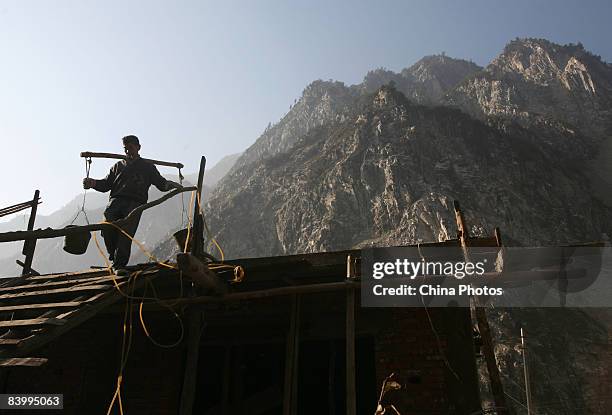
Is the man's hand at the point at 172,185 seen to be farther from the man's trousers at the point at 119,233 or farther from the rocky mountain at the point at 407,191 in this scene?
the rocky mountain at the point at 407,191

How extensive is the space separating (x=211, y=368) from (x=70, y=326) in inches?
108

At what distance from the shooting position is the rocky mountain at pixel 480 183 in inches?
887

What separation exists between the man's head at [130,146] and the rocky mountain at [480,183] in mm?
20993

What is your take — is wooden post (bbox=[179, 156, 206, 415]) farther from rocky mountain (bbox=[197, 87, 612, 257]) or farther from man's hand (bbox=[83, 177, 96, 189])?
rocky mountain (bbox=[197, 87, 612, 257])

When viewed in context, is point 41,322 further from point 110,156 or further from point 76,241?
point 110,156

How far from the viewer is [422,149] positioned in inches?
1565

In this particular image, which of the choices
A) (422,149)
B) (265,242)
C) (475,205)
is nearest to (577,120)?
(422,149)

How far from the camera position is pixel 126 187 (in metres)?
6.19

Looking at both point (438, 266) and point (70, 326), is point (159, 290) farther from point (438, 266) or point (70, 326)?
point (438, 266)

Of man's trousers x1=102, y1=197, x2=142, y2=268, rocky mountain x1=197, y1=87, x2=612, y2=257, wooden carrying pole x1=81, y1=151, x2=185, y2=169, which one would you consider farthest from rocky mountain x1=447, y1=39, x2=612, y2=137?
man's trousers x1=102, y1=197, x2=142, y2=268

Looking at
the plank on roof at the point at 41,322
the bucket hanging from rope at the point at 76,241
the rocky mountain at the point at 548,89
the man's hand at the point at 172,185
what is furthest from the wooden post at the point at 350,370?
the rocky mountain at the point at 548,89

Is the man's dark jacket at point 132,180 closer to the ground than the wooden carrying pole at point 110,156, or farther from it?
closer to the ground

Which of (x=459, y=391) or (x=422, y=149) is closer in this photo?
(x=459, y=391)

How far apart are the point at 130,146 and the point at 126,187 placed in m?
0.84
